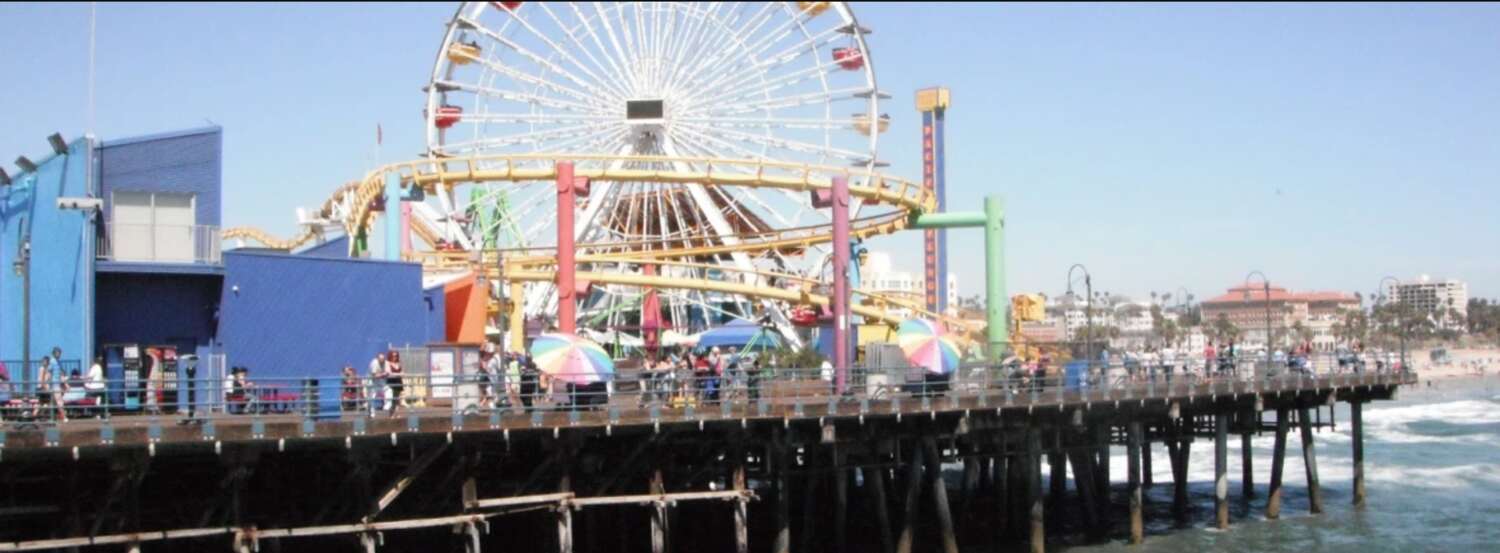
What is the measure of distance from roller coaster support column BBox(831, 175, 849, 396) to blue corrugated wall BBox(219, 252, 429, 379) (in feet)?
29.2

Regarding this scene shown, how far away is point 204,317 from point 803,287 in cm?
2921

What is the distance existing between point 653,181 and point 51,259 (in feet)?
75.4

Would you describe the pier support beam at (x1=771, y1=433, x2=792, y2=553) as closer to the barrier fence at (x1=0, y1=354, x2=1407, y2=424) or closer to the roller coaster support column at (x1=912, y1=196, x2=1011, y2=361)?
the barrier fence at (x1=0, y1=354, x2=1407, y2=424)

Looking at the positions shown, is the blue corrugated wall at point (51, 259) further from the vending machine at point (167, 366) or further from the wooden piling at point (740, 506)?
the wooden piling at point (740, 506)

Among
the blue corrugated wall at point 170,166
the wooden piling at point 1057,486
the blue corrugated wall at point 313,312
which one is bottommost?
the wooden piling at point 1057,486

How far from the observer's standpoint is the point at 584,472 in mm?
29578

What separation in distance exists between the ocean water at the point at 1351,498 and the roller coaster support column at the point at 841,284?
6326 millimetres

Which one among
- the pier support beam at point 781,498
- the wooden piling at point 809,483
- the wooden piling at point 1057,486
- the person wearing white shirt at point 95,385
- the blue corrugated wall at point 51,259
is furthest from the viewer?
the wooden piling at point 1057,486

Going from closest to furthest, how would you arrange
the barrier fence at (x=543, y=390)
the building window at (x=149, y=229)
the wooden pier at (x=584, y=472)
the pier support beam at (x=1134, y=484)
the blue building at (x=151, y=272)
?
the wooden pier at (x=584, y=472) < the barrier fence at (x=543, y=390) < the blue building at (x=151, y=272) < the building window at (x=149, y=229) < the pier support beam at (x=1134, y=484)

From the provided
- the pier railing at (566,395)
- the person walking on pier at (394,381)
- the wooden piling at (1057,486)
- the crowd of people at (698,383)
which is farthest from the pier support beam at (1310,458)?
the person walking on pier at (394,381)

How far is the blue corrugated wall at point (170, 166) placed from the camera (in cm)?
3272

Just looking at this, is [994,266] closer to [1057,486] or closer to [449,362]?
[1057,486]

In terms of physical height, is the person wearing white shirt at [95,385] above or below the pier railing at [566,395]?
above

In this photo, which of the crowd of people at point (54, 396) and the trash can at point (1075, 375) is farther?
the trash can at point (1075, 375)
